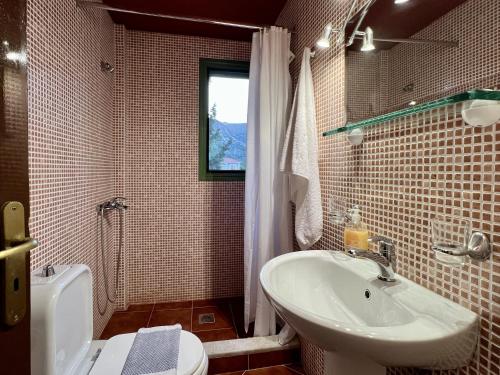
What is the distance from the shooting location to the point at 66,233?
1452mm

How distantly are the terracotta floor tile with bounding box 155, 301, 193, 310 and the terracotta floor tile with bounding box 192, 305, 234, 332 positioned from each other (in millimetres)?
117

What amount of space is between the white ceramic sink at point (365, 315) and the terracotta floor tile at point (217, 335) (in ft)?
3.47

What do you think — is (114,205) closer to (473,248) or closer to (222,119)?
(222,119)

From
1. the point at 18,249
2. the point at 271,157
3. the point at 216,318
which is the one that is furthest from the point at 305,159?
the point at 216,318

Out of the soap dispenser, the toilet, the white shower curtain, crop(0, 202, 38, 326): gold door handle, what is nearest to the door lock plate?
crop(0, 202, 38, 326): gold door handle

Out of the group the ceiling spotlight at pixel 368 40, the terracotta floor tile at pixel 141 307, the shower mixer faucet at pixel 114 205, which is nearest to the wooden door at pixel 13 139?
the ceiling spotlight at pixel 368 40

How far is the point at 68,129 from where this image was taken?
1.49 meters

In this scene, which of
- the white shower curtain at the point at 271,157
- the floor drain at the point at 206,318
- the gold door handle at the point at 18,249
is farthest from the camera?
the floor drain at the point at 206,318

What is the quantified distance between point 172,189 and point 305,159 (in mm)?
1372

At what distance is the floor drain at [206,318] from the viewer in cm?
214

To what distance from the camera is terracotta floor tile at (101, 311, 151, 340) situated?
2010 mm

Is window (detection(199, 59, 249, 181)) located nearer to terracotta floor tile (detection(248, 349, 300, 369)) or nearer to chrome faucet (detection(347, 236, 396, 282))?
terracotta floor tile (detection(248, 349, 300, 369))

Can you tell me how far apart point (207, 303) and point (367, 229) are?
1.79 metres

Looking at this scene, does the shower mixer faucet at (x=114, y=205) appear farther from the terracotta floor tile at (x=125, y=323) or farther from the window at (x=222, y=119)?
the terracotta floor tile at (x=125, y=323)
